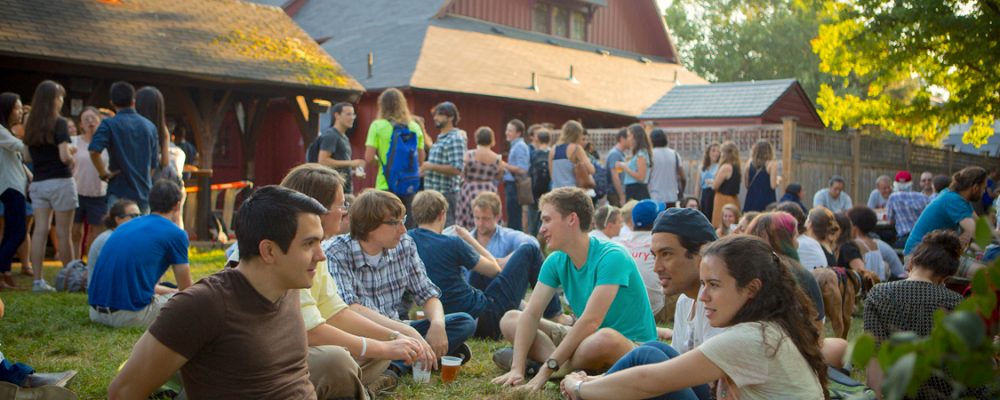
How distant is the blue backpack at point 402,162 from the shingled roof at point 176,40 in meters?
5.57

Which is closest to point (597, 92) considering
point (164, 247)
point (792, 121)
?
point (792, 121)

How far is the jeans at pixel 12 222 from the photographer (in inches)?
329

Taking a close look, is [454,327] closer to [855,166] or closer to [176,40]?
[176,40]

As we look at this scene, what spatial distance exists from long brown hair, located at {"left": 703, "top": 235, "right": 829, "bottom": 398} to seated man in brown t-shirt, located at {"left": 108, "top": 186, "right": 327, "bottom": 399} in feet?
4.81

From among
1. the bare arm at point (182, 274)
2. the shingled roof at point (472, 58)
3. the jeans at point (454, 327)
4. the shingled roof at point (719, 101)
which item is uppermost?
the shingled roof at point (472, 58)

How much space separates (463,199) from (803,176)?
28.4 ft

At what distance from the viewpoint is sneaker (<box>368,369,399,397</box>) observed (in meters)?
4.86

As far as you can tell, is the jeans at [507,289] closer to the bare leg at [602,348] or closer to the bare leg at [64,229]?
the bare leg at [602,348]

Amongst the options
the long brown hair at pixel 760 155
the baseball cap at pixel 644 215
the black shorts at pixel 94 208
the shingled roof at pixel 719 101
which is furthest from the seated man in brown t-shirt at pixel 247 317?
the shingled roof at pixel 719 101

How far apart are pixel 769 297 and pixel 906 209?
1030 centimetres

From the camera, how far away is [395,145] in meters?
9.42

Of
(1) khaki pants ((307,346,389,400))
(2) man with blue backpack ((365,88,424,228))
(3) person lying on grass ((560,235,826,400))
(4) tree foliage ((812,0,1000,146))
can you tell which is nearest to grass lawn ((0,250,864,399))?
(1) khaki pants ((307,346,389,400))

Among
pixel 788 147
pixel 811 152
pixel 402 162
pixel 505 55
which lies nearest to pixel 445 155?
pixel 402 162

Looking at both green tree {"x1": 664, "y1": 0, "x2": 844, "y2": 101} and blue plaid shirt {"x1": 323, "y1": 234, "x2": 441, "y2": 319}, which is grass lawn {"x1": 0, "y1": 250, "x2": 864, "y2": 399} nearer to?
blue plaid shirt {"x1": 323, "y1": 234, "x2": 441, "y2": 319}
